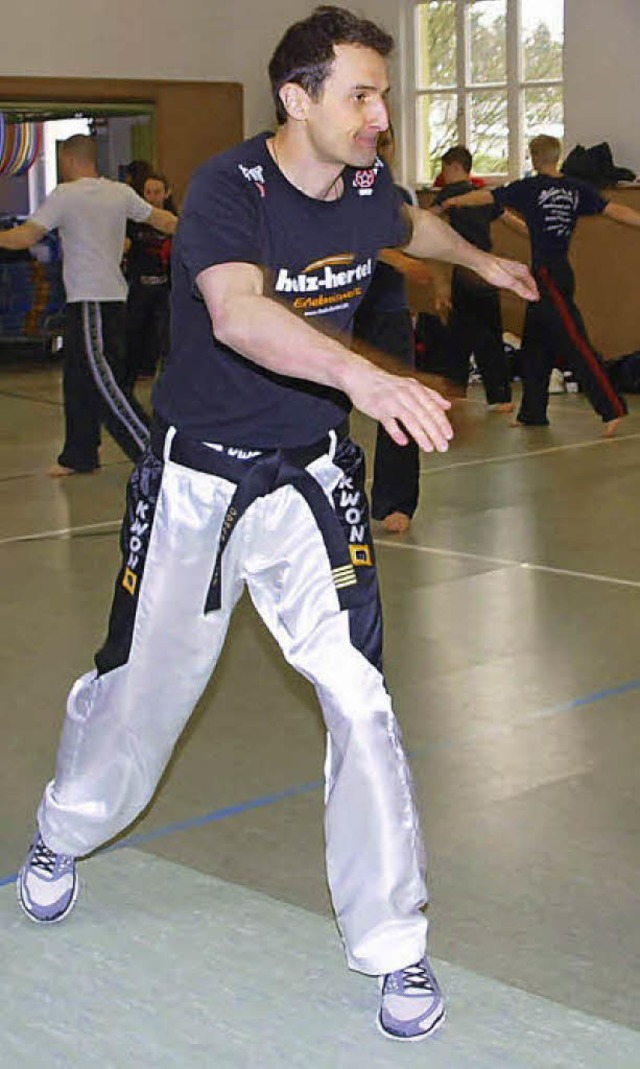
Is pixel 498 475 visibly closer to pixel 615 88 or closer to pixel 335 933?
pixel 335 933

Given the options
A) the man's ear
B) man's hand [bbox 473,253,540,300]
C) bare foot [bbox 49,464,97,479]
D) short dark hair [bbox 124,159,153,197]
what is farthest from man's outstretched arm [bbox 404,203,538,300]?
short dark hair [bbox 124,159,153,197]

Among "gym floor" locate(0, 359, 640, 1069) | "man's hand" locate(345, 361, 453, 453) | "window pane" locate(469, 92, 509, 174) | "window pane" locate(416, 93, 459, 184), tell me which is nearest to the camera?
"man's hand" locate(345, 361, 453, 453)

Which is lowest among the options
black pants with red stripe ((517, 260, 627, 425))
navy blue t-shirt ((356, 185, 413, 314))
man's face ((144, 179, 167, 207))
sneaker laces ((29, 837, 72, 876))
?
sneaker laces ((29, 837, 72, 876))

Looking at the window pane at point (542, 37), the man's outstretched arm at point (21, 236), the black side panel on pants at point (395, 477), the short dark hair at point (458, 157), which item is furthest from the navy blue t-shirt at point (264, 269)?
the window pane at point (542, 37)

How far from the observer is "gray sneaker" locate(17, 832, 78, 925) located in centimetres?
328

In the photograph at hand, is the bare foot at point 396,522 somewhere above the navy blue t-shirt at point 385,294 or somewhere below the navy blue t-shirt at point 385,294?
below

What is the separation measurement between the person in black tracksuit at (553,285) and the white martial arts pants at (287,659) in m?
7.37

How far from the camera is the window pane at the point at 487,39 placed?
15.7 metres

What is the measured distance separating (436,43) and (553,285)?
6699mm

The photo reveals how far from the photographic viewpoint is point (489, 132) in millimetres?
16062

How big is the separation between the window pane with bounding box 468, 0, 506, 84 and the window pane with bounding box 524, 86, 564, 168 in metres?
0.44

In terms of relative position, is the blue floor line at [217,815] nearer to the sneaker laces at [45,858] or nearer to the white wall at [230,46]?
the sneaker laces at [45,858]

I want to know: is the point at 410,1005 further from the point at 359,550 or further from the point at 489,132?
the point at 489,132

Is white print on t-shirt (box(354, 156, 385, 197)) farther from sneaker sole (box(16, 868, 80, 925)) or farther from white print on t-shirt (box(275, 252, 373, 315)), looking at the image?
sneaker sole (box(16, 868, 80, 925))
